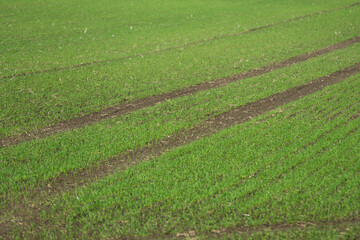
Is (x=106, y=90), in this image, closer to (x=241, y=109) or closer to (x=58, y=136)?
(x=58, y=136)

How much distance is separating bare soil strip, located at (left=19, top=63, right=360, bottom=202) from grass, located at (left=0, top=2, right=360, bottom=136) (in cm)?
302

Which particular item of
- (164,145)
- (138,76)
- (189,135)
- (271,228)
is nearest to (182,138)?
(189,135)

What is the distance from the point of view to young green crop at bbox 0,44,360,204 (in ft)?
25.2

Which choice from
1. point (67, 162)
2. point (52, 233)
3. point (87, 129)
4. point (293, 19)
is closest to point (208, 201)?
point (52, 233)

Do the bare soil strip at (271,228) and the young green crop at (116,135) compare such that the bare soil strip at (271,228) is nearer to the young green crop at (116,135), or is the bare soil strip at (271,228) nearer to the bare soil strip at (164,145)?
the bare soil strip at (164,145)

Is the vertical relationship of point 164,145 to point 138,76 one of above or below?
below

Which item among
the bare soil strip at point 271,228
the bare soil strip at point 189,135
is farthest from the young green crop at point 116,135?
the bare soil strip at point 271,228

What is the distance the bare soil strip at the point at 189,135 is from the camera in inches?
293

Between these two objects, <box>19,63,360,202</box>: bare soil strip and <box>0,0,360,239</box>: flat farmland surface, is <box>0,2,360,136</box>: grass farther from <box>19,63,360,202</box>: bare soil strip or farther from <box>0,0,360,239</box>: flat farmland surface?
<box>19,63,360,202</box>: bare soil strip

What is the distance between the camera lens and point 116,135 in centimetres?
931

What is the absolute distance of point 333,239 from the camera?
5.55 meters

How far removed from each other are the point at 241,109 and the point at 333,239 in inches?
224

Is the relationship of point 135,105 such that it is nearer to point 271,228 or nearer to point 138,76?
point 138,76

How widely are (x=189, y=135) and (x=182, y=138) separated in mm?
230
